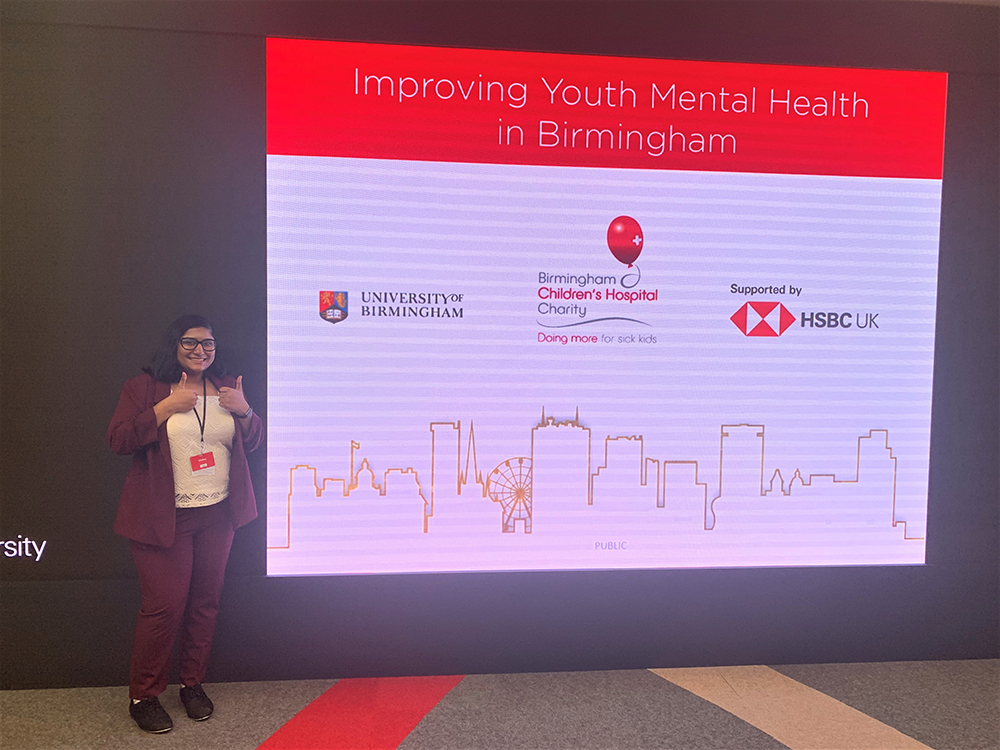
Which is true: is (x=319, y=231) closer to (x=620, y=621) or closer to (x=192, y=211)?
(x=192, y=211)

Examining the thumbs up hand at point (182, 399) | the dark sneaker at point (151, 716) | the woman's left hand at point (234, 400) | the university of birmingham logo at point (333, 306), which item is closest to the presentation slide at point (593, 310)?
the university of birmingham logo at point (333, 306)

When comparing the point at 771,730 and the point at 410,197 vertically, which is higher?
the point at 410,197

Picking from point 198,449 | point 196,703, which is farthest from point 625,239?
point 196,703

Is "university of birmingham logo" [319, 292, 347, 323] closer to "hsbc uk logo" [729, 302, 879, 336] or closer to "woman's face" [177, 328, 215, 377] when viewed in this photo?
"woman's face" [177, 328, 215, 377]

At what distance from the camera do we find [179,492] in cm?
226

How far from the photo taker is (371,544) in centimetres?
268

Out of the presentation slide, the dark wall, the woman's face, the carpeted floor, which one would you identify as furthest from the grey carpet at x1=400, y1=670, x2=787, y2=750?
the woman's face

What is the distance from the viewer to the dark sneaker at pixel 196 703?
2.36 m

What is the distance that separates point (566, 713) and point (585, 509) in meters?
0.82

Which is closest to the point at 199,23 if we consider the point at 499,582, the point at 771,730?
the point at 499,582

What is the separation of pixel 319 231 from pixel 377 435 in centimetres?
90

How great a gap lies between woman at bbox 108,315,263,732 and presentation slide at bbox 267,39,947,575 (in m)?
0.30

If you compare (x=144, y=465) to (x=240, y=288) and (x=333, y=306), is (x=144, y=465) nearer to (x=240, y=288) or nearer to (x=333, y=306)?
(x=240, y=288)

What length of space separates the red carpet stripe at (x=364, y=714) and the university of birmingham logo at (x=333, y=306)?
1.57 meters
